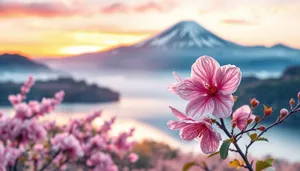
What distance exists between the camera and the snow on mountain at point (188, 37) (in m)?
3.26

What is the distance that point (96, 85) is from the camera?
348cm

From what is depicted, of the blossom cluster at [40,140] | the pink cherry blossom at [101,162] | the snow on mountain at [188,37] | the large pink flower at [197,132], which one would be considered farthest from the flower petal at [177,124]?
the snow on mountain at [188,37]

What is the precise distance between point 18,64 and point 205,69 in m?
3.14

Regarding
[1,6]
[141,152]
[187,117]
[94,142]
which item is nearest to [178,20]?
[141,152]

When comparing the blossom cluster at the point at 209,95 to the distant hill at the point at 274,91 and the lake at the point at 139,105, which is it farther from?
the lake at the point at 139,105

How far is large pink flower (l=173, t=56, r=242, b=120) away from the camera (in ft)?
1.36

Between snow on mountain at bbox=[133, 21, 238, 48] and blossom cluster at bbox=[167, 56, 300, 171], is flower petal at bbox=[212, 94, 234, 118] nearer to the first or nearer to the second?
blossom cluster at bbox=[167, 56, 300, 171]

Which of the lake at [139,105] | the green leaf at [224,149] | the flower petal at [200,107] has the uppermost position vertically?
the flower petal at [200,107]

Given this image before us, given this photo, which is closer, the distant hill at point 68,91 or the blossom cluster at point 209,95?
the blossom cluster at point 209,95

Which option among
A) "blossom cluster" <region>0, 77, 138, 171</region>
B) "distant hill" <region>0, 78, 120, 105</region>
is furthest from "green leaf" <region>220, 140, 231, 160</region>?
"distant hill" <region>0, 78, 120, 105</region>

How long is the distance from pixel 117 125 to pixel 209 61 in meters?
2.93

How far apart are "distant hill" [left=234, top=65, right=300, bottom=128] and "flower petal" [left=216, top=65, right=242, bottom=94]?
254 centimetres

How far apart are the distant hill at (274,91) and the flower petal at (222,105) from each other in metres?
2.54

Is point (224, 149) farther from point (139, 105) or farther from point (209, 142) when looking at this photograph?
point (139, 105)
